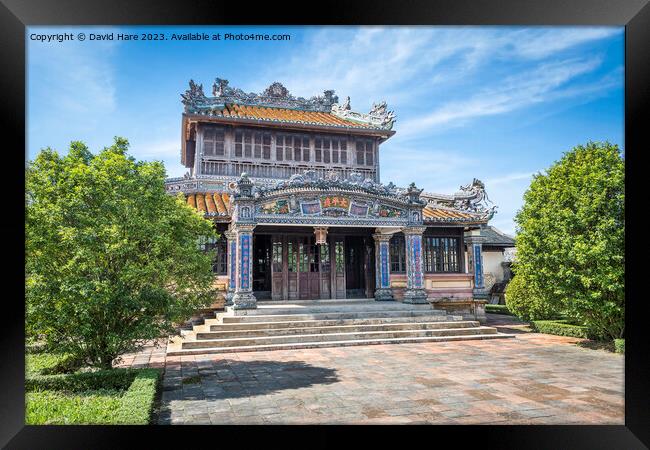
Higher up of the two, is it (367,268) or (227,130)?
(227,130)

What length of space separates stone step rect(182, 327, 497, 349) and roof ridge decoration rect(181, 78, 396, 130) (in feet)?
31.4

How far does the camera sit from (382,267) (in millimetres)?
16500

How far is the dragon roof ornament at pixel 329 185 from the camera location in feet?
46.2

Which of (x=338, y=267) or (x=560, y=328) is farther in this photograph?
(x=338, y=267)

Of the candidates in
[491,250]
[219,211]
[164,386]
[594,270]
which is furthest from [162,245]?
[491,250]

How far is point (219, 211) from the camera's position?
15.3 m

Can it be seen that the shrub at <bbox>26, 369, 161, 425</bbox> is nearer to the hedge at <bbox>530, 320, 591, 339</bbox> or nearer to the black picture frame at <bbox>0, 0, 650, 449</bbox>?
the black picture frame at <bbox>0, 0, 650, 449</bbox>

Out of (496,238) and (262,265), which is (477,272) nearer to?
(262,265)

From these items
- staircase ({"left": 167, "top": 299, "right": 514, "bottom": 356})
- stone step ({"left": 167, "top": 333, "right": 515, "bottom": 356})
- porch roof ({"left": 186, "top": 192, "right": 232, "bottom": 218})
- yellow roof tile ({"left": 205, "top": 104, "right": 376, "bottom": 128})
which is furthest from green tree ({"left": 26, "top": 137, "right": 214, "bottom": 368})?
yellow roof tile ({"left": 205, "top": 104, "right": 376, "bottom": 128})

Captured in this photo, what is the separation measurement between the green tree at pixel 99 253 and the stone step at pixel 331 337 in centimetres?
298

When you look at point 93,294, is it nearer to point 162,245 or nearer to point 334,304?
point 162,245

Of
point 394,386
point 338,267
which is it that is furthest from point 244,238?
point 394,386
